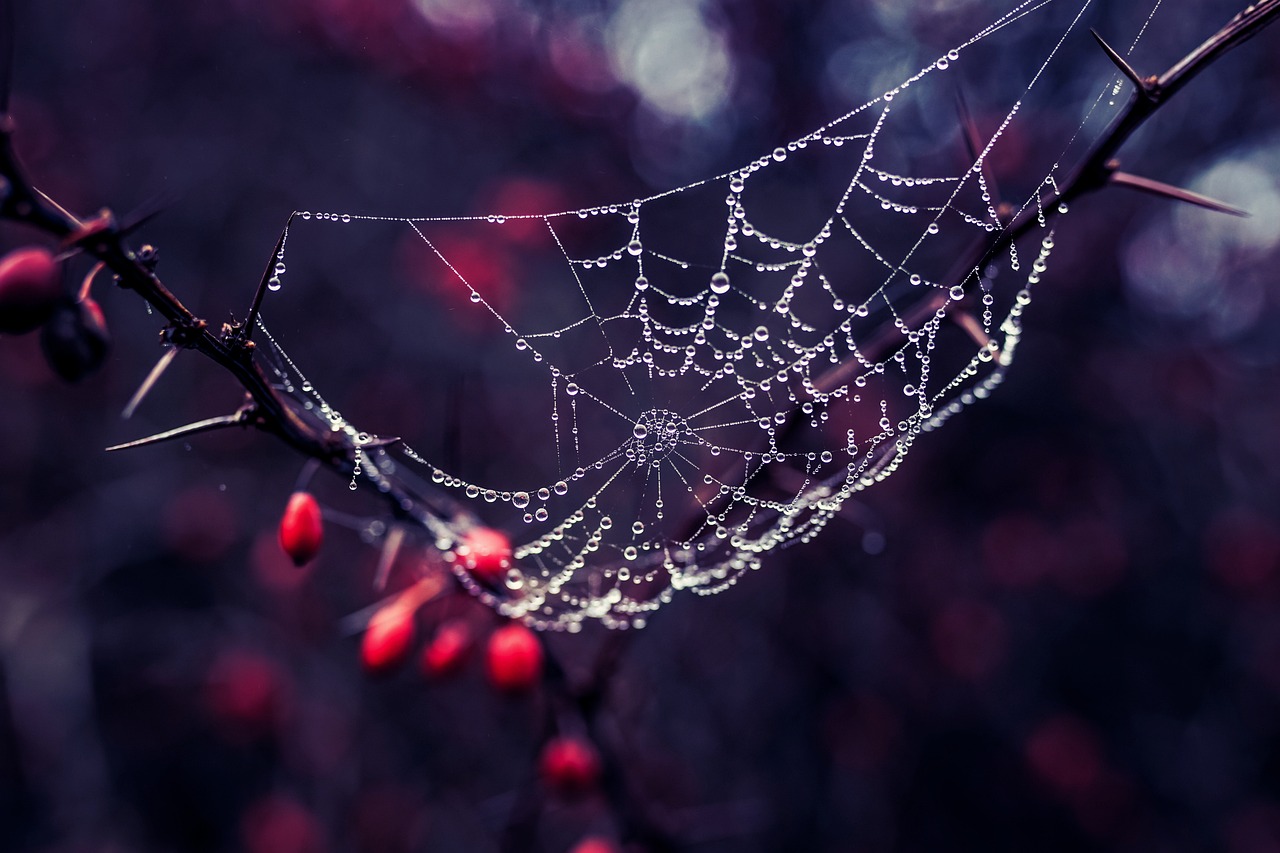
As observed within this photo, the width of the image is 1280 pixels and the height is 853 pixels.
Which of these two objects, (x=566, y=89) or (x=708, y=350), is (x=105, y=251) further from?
(x=566, y=89)

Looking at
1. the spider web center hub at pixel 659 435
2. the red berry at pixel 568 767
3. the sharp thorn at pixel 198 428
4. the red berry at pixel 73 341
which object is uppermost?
the spider web center hub at pixel 659 435

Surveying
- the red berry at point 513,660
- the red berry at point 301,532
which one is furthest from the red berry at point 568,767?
the red berry at point 301,532

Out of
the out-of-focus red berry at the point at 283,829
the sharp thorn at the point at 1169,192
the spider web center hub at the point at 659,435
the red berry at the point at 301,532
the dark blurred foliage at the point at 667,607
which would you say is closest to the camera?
the sharp thorn at the point at 1169,192

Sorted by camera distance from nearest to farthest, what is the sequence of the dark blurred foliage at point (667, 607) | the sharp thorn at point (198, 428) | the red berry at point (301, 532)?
1. the sharp thorn at point (198, 428)
2. the red berry at point (301, 532)
3. the dark blurred foliage at point (667, 607)

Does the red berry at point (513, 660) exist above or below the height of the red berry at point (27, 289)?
below

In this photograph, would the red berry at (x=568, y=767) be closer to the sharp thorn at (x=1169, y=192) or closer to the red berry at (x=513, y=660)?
the red berry at (x=513, y=660)

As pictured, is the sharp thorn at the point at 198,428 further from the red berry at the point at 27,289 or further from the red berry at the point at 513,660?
the red berry at the point at 513,660

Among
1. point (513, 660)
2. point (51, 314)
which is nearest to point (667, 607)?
point (513, 660)

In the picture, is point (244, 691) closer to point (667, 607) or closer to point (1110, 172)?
point (667, 607)

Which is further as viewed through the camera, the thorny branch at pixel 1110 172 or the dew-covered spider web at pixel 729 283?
the dew-covered spider web at pixel 729 283

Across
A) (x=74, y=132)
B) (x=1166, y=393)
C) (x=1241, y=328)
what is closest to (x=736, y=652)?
(x=1166, y=393)
